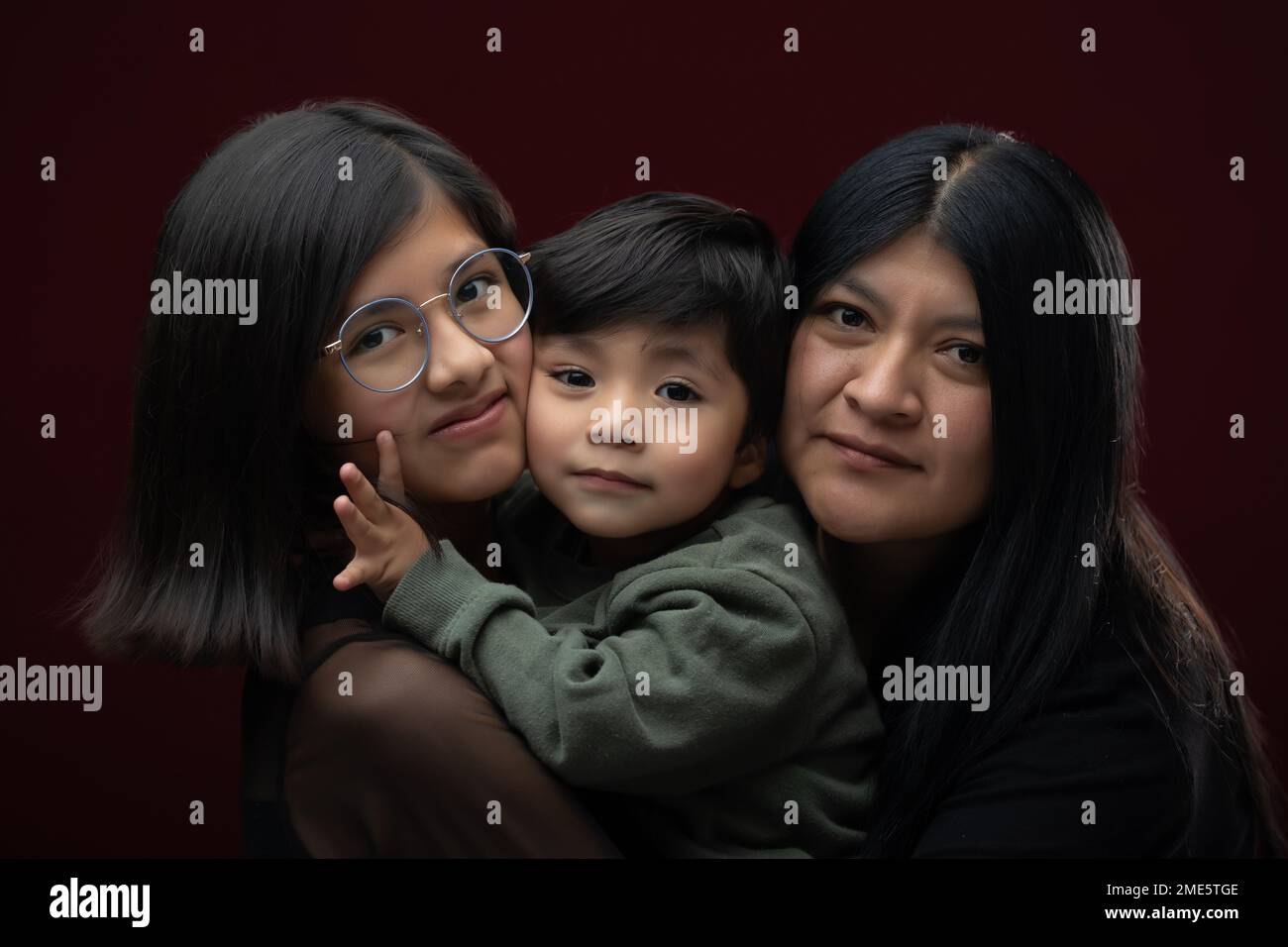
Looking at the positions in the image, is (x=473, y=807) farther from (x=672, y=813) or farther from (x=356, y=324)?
(x=356, y=324)

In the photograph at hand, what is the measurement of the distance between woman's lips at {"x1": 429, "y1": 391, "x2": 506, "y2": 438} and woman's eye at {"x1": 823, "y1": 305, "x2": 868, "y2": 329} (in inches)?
20.2

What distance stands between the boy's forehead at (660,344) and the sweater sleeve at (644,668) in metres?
0.33

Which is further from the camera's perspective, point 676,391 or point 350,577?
point 676,391

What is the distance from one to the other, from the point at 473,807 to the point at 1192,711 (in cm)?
103

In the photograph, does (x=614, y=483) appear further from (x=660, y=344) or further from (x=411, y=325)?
(x=411, y=325)

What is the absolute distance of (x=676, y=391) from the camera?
219 cm

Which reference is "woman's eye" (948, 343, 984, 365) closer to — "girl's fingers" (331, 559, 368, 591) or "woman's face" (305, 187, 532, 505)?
"woman's face" (305, 187, 532, 505)

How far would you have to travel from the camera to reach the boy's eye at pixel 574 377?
86.7 inches

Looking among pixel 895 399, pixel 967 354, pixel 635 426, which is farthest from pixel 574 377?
pixel 967 354

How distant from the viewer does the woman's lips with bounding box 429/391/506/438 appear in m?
2.18

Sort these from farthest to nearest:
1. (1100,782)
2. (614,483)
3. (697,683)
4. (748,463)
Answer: (748,463), (614,483), (1100,782), (697,683)

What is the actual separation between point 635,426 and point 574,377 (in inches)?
5.5

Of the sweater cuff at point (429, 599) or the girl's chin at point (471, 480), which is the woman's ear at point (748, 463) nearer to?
the girl's chin at point (471, 480)

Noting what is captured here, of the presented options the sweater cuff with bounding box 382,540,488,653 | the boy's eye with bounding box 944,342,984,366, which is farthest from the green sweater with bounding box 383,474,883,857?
the boy's eye with bounding box 944,342,984,366
